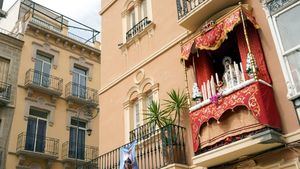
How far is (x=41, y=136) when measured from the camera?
20.5 m

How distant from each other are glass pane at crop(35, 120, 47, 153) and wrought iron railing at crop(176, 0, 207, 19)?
12312 millimetres

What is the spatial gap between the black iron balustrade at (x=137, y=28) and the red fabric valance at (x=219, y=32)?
353cm

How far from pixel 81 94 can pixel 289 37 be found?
16772 mm

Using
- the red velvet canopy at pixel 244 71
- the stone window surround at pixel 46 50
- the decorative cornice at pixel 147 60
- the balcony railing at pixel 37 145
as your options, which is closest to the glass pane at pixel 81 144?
the balcony railing at pixel 37 145

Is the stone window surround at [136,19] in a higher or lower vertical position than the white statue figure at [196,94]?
higher

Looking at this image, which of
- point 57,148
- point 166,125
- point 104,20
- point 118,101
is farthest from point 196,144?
point 57,148

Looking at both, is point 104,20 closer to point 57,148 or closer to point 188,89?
point 188,89

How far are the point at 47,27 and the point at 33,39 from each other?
2081 millimetres

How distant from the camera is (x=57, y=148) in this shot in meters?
20.6

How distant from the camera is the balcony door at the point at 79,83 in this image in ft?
75.4

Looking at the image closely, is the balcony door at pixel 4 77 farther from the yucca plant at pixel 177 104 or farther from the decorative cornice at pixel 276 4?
the decorative cornice at pixel 276 4

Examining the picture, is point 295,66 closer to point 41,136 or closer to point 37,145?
point 37,145

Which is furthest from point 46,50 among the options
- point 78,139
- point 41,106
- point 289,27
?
point 289,27

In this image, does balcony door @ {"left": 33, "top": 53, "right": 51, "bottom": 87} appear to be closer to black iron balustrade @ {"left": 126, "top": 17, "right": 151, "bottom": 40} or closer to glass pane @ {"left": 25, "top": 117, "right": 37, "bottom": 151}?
glass pane @ {"left": 25, "top": 117, "right": 37, "bottom": 151}
